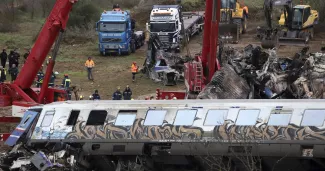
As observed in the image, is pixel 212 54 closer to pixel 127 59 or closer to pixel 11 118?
pixel 11 118

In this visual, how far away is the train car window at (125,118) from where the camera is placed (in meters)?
16.9

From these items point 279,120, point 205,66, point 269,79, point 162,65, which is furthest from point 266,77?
point 279,120

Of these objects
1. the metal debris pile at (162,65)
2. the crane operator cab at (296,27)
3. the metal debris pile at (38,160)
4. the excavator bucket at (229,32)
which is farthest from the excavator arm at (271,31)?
the metal debris pile at (38,160)

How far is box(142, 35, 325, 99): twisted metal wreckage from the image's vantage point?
75.5 feet

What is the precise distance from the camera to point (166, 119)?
16.8 m

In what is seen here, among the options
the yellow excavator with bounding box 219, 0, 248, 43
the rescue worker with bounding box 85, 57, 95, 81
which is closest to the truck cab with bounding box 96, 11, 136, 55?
the yellow excavator with bounding box 219, 0, 248, 43

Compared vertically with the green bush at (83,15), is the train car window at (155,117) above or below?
above

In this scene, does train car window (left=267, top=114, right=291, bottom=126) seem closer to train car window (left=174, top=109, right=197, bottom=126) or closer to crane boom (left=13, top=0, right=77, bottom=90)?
train car window (left=174, top=109, right=197, bottom=126)

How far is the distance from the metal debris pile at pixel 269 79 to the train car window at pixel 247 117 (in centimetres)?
508

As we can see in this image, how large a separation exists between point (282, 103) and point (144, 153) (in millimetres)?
3571

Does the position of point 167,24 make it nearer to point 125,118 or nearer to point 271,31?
point 271,31

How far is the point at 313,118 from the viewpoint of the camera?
15773 mm

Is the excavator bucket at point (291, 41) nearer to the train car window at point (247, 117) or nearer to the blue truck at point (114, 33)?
the blue truck at point (114, 33)

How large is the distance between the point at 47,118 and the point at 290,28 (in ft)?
91.0
